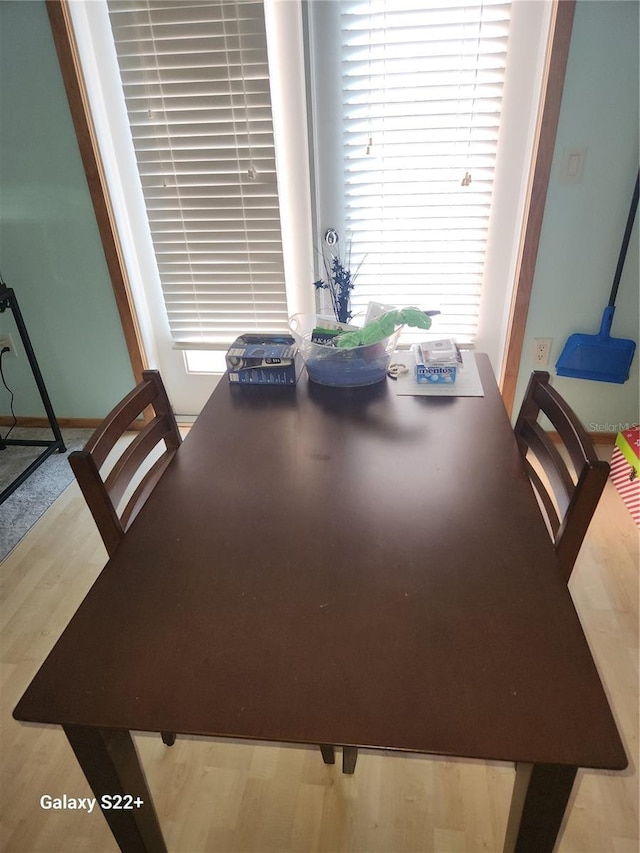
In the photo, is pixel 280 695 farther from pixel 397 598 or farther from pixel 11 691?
pixel 11 691

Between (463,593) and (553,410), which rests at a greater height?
(553,410)

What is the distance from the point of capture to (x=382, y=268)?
6.72ft

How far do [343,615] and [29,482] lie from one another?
189 cm

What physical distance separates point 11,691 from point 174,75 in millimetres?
1957

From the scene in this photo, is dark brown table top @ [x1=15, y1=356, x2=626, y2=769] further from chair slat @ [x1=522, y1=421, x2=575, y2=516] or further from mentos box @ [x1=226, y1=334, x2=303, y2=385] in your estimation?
mentos box @ [x1=226, y1=334, x2=303, y2=385]

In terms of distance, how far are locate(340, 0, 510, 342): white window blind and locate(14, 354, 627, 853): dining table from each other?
1153 millimetres

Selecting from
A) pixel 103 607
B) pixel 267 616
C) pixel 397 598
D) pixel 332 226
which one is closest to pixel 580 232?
pixel 332 226

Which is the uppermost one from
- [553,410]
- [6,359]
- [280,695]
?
[553,410]

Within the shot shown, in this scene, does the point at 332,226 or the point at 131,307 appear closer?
the point at 332,226

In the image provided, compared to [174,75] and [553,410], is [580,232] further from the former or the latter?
[174,75]

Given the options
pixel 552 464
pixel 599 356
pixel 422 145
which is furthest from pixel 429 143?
pixel 552 464

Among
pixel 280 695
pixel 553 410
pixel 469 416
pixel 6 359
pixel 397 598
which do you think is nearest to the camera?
pixel 280 695

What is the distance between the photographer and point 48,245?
209 cm

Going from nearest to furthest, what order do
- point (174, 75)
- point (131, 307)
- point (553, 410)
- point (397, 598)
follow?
1. point (397, 598)
2. point (553, 410)
3. point (174, 75)
4. point (131, 307)
